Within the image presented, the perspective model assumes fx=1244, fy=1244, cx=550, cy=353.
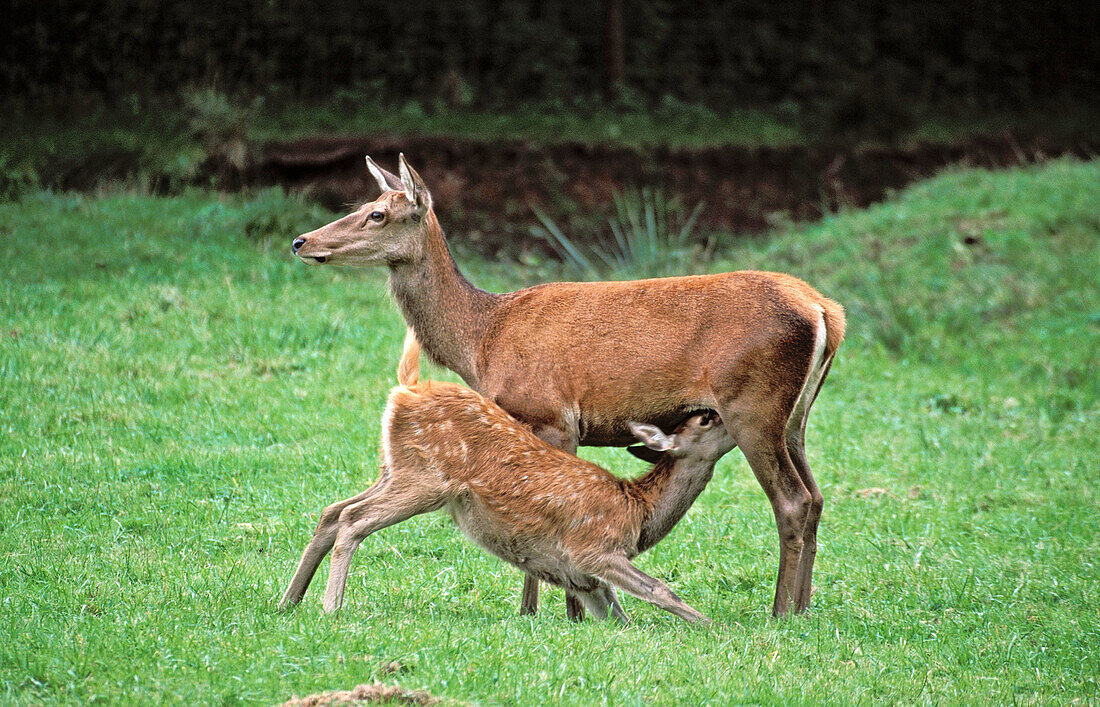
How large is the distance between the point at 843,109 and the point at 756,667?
1632 cm

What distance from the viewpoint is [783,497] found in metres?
6.11

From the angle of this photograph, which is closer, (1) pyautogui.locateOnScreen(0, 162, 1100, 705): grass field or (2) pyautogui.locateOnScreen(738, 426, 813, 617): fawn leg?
(1) pyautogui.locateOnScreen(0, 162, 1100, 705): grass field

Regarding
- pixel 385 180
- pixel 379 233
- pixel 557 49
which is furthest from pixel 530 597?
pixel 557 49

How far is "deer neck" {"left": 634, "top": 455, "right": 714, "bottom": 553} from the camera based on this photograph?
5.95 m

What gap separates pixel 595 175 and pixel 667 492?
1273 cm

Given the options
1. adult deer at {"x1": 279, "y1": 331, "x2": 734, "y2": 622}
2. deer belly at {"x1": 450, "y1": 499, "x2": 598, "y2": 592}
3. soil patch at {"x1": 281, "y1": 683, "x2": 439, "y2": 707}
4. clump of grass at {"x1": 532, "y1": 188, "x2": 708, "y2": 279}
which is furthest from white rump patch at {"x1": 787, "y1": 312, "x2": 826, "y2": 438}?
clump of grass at {"x1": 532, "y1": 188, "x2": 708, "y2": 279}

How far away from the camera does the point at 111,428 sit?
8.43 m

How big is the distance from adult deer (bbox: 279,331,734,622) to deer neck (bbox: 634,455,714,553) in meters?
0.05

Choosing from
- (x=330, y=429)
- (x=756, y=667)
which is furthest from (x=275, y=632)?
(x=330, y=429)

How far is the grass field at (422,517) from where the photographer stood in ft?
15.5

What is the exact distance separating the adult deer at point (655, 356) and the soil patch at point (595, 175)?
371 inches

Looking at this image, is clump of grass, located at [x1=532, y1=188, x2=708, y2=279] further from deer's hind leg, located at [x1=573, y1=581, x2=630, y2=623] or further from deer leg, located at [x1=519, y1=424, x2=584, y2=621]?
deer's hind leg, located at [x1=573, y1=581, x2=630, y2=623]

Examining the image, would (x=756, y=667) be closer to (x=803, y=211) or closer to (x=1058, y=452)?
(x=1058, y=452)

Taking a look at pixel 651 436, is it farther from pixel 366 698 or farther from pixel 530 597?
pixel 366 698
